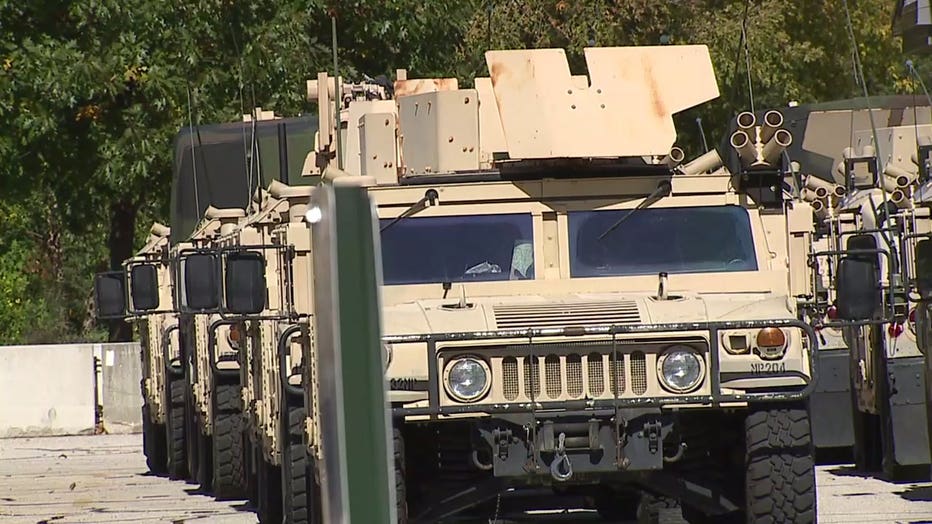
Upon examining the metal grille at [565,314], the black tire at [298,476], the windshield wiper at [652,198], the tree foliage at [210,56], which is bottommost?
the black tire at [298,476]

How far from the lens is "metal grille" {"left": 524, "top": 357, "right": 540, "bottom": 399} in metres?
9.10

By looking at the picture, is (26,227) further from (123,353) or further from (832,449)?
(832,449)

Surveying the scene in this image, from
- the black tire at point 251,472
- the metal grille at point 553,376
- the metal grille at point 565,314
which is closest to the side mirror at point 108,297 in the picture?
the black tire at point 251,472

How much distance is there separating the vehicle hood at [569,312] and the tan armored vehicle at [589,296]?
0.05 feet

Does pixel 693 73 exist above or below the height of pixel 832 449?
above

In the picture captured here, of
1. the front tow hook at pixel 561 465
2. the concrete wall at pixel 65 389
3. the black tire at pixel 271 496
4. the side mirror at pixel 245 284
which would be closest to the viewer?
the front tow hook at pixel 561 465

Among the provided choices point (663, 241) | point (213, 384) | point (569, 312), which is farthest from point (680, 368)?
point (213, 384)

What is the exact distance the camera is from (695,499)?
9469mm

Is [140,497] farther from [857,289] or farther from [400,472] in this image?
[857,289]

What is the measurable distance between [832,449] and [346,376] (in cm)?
1542

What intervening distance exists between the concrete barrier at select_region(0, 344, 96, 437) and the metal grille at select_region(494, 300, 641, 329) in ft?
62.7

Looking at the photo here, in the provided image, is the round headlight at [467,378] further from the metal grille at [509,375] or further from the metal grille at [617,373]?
the metal grille at [617,373]

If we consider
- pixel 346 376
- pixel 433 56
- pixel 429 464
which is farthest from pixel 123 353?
pixel 346 376

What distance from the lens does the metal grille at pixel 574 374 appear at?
9.15 metres
